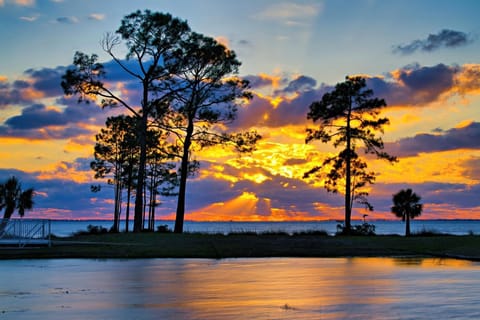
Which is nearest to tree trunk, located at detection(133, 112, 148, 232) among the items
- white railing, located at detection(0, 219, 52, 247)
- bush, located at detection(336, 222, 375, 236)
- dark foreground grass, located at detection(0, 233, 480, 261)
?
dark foreground grass, located at detection(0, 233, 480, 261)

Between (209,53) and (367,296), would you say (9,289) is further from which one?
(209,53)

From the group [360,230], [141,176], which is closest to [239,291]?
[141,176]

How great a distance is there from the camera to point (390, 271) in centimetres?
2395

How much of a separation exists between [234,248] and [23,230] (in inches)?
467

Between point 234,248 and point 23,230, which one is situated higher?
point 23,230

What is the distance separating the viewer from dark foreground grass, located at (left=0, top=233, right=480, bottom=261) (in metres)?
32.8

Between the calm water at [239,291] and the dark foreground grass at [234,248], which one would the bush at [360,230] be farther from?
the calm water at [239,291]

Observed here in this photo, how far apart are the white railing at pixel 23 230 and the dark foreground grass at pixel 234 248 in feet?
3.78

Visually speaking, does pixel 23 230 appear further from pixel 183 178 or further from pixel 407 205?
pixel 407 205

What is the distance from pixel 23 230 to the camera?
37.2 m

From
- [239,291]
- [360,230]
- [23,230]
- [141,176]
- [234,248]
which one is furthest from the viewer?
[360,230]

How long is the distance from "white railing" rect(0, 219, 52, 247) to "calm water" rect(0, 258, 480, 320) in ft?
29.7

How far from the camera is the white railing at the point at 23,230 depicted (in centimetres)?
3675

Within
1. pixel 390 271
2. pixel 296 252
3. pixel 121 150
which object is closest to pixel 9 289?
pixel 390 271
